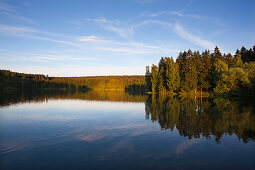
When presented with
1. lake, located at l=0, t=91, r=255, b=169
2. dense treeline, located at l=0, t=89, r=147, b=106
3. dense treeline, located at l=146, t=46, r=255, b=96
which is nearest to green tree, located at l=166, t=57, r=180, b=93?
dense treeline, located at l=146, t=46, r=255, b=96

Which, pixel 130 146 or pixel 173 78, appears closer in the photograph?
pixel 130 146

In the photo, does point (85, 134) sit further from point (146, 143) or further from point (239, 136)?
point (239, 136)

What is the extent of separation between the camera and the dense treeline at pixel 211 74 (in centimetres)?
5531

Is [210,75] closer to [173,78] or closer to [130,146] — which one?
[173,78]

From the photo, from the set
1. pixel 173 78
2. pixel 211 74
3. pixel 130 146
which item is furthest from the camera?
pixel 173 78

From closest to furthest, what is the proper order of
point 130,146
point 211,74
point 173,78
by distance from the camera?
point 130,146, point 211,74, point 173,78

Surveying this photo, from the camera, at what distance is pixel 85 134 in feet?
Answer: 59.5

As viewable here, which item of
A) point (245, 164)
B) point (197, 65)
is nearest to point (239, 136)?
point (245, 164)

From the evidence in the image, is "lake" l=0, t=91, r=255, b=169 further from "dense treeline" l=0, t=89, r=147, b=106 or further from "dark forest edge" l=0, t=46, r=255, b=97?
"dark forest edge" l=0, t=46, r=255, b=97

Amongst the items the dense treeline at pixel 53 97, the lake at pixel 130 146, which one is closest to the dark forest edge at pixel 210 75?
the dense treeline at pixel 53 97

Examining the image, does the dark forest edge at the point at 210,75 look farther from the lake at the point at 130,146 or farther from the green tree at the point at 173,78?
the lake at the point at 130,146

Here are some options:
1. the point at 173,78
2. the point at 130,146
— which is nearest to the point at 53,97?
the point at 173,78

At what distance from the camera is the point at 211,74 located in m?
71.4

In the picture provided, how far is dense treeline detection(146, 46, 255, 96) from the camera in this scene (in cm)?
5531
